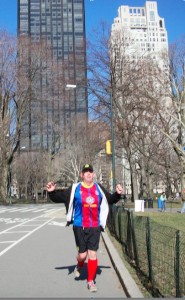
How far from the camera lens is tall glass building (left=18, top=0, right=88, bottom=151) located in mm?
39156

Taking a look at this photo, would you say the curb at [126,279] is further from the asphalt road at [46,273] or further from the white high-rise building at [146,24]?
the white high-rise building at [146,24]

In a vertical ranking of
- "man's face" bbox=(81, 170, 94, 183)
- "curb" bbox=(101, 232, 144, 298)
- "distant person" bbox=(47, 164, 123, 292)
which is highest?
"man's face" bbox=(81, 170, 94, 183)

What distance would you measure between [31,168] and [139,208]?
165 feet

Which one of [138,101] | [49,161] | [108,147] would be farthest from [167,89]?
[49,161]

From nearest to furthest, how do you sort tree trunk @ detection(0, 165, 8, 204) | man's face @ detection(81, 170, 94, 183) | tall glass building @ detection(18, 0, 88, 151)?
man's face @ detection(81, 170, 94, 183) → tall glass building @ detection(18, 0, 88, 151) → tree trunk @ detection(0, 165, 8, 204)

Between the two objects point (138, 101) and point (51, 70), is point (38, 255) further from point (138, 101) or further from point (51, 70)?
point (51, 70)

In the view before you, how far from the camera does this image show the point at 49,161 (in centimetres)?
6275

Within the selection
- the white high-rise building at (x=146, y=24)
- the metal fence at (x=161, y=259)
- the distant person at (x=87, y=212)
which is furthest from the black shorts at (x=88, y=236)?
the white high-rise building at (x=146, y=24)

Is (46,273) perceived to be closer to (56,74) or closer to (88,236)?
(88,236)

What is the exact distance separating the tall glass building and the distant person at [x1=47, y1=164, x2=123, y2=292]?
28716mm

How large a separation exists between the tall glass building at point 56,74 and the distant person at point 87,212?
28716 mm

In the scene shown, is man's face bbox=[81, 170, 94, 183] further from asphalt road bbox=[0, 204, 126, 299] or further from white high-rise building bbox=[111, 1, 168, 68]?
white high-rise building bbox=[111, 1, 168, 68]

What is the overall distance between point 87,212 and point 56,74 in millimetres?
40544

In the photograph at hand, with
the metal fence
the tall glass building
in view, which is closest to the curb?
the metal fence
